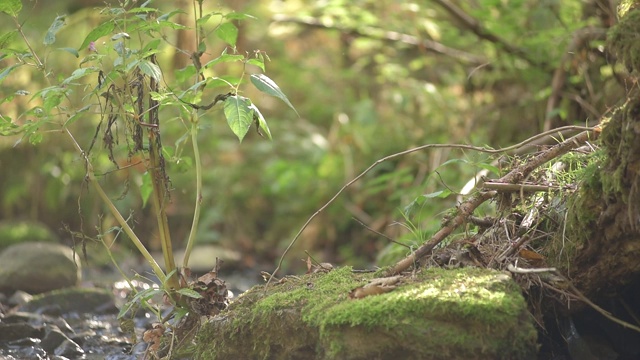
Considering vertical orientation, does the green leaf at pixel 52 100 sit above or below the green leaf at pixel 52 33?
below

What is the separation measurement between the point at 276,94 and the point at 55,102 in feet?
2.24

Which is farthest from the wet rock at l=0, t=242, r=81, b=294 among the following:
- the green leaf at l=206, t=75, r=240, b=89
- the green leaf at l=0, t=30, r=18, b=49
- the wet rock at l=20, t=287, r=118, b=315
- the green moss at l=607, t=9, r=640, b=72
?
the green moss at l=607, t=9, r=640, b=72

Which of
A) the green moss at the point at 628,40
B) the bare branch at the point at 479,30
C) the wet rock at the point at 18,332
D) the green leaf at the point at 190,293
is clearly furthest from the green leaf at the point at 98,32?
the bare branch at the point at 479,30

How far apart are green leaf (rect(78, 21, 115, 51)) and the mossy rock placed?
4247 millimetres

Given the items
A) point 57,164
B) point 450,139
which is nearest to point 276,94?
point 450,139

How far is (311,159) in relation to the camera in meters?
6.82

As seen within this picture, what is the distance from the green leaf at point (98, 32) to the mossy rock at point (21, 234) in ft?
13.9

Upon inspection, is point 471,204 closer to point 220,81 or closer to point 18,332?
point 220,81

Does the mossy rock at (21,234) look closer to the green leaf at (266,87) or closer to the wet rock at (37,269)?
the wet rock at (37,269)

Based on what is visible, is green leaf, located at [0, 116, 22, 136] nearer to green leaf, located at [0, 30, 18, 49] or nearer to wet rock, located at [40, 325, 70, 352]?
green leaf, located at [0, 30, 18, 49]

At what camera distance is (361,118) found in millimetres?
6445

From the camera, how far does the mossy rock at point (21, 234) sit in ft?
20.2

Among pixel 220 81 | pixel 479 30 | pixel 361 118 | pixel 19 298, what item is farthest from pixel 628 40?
pixel 361 118

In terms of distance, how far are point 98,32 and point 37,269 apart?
2611 mm
